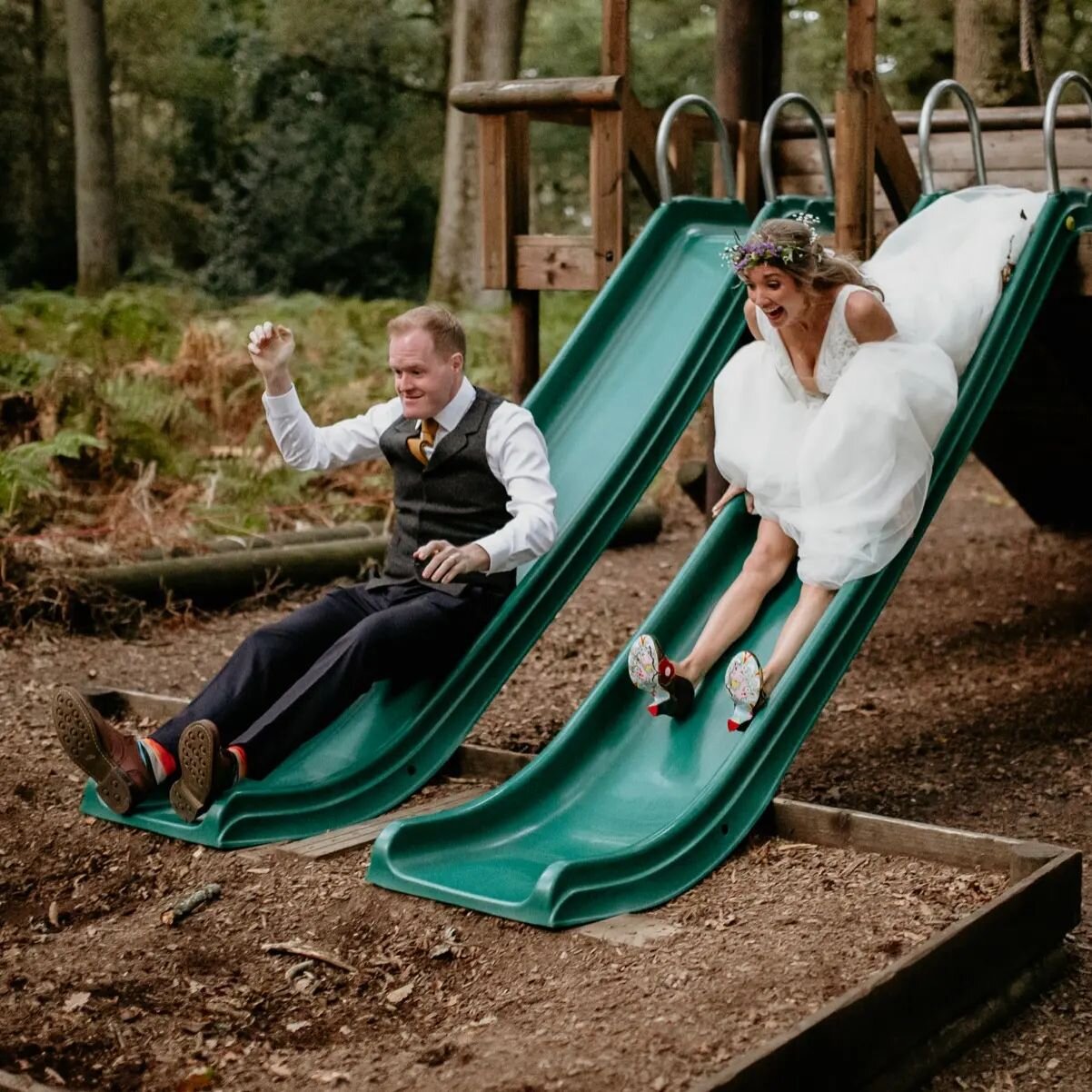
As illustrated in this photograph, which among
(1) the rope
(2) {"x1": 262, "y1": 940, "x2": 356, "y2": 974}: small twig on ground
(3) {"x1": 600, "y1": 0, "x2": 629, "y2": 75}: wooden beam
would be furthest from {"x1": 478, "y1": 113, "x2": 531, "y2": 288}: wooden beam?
(2) {"x1": 262, "y1": 940, "x2": 356, "y2": 974}: small twig on ground

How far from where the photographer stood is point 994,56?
10.2 m

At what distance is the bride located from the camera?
4684 millimetres

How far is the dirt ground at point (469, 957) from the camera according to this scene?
127 inches

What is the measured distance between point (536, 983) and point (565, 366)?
2874 mm

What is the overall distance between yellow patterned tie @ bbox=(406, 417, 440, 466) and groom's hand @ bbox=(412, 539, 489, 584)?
1.22ft

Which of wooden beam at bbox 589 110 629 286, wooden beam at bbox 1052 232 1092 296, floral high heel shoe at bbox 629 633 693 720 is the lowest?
floral high heel shoe at bbox 629 633 693 720

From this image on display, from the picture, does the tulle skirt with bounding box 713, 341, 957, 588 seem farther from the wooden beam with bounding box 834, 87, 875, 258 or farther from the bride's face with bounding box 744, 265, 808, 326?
the wooden beam with bounding box 834, 87, 875, 258

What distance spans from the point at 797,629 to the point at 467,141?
44.6ft

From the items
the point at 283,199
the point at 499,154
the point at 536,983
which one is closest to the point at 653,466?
the point at 499,154

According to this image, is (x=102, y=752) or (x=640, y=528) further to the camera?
(x=640, y=528)

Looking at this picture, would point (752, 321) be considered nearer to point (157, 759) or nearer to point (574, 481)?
point (574, 481)

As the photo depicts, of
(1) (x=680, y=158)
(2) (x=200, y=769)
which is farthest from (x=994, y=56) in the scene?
(2) (x=200, y=769)

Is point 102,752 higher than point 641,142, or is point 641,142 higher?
point 641,142

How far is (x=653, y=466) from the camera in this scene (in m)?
5.54
